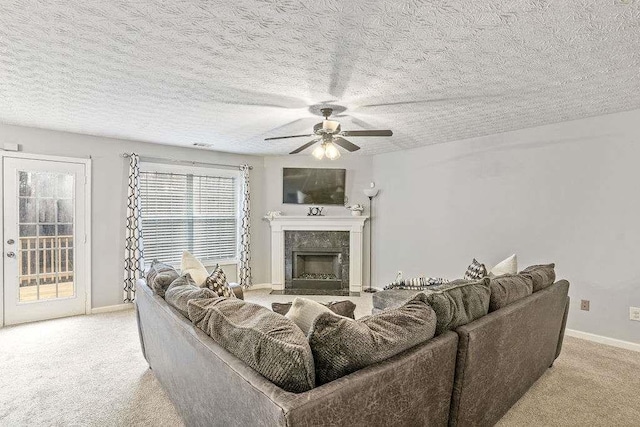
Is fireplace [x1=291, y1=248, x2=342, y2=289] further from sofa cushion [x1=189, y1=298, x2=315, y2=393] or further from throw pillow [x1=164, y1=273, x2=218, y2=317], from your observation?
sofa cushion [x1=189, y1=298, x2=315, y2=393]

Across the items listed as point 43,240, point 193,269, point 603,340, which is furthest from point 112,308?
point 603,340

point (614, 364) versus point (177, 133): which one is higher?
point (177, 133)

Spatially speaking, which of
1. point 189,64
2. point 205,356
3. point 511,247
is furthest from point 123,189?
point 511,247

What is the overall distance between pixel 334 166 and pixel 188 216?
2.55m

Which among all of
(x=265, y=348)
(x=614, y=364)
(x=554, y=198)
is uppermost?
(x=554, y=198)

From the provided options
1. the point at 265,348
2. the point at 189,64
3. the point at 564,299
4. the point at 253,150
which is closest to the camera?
the point at 265,348

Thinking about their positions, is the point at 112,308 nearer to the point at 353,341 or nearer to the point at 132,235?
the point at 132,235

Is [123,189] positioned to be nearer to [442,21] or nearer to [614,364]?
[442,21]

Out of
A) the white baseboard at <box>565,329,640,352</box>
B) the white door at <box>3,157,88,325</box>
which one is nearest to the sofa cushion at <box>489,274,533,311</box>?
the white baseboard at <box>565,329,640,352</box>

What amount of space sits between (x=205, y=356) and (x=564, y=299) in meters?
2.87

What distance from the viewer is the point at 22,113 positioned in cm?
338

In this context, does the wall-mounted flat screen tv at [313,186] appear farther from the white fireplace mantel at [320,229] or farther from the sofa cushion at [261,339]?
the sofa cushion at [261,339]

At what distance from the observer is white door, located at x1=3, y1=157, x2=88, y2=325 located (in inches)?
153

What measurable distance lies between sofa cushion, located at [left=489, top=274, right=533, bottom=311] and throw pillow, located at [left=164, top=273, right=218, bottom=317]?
169cm
